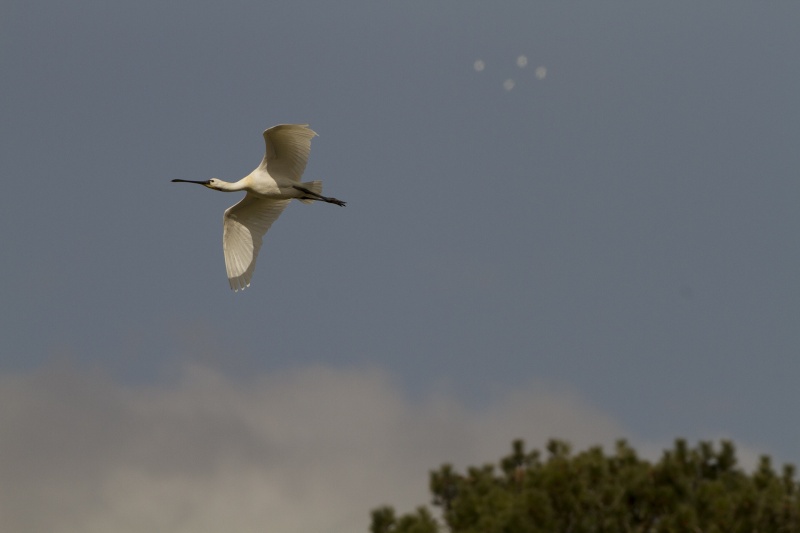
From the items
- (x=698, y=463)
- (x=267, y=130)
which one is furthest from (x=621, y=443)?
(x=267, y=130)

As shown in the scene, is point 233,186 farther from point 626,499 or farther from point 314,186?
point 626,499

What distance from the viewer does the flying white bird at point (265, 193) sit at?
18.9m

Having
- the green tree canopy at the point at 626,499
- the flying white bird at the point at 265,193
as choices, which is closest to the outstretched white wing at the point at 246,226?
the flying white bird at the point at 265,193

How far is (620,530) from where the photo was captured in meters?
14.3

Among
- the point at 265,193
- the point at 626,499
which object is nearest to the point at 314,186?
the point at 265,193

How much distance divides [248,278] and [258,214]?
106 cm

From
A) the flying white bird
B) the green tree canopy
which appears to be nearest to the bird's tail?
the flying white bird

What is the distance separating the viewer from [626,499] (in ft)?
47.8

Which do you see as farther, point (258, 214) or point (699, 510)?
point (258, 214)

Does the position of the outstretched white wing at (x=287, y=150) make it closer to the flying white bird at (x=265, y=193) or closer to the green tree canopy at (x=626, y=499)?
the flying white bird at (x=265, y=193)

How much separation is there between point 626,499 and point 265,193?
7.65m

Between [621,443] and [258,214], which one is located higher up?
[258,214]

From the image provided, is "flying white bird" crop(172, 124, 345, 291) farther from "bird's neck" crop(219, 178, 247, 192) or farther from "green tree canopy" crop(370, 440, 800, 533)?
"green tree canopy" crop(370, 440, 800, 533)

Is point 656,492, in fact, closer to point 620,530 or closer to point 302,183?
point 620,530
